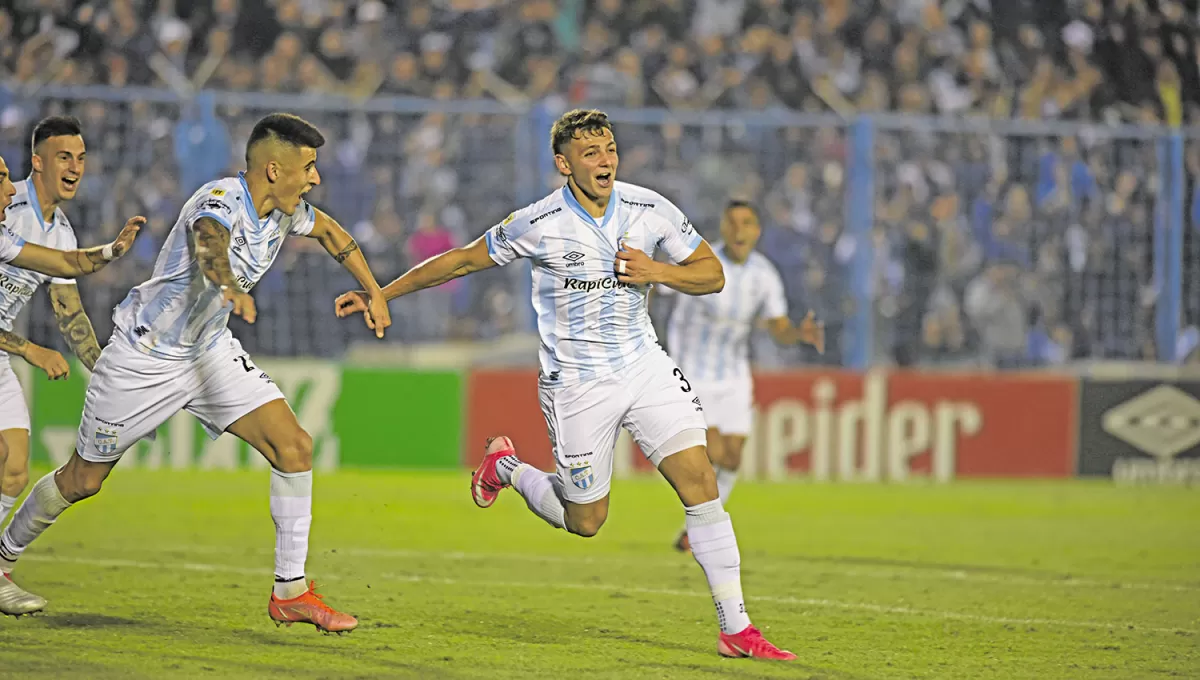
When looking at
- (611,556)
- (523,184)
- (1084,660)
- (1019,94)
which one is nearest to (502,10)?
(523,184)

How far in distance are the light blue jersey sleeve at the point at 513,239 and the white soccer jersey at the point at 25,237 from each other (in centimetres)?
228

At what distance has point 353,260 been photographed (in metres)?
7.78

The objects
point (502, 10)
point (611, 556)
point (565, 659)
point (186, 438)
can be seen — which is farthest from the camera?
point (502, 10)

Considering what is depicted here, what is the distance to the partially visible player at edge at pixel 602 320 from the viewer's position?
7.34 metres

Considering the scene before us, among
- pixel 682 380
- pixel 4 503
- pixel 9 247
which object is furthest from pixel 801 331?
pixel 9 247

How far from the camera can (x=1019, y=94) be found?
2041cm

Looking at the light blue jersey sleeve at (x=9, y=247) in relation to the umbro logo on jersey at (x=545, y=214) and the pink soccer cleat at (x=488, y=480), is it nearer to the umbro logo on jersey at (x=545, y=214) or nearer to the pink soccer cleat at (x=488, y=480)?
the umbro logo on jersey at (x=545, y=214)

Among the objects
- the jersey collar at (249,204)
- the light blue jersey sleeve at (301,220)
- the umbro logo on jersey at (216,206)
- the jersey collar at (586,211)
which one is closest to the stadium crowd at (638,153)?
the light blue jersey sleeve at (301,220)

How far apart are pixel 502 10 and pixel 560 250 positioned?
1323 centimetres

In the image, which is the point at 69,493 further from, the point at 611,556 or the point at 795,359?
the point at 795,359

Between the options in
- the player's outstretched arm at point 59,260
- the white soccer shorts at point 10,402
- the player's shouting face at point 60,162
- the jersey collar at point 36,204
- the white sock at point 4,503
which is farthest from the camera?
the white sock at point 4,503

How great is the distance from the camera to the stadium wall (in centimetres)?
1622

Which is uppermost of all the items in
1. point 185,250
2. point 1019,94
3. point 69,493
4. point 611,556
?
point 1019,94

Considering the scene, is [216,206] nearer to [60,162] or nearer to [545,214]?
[60,162]
